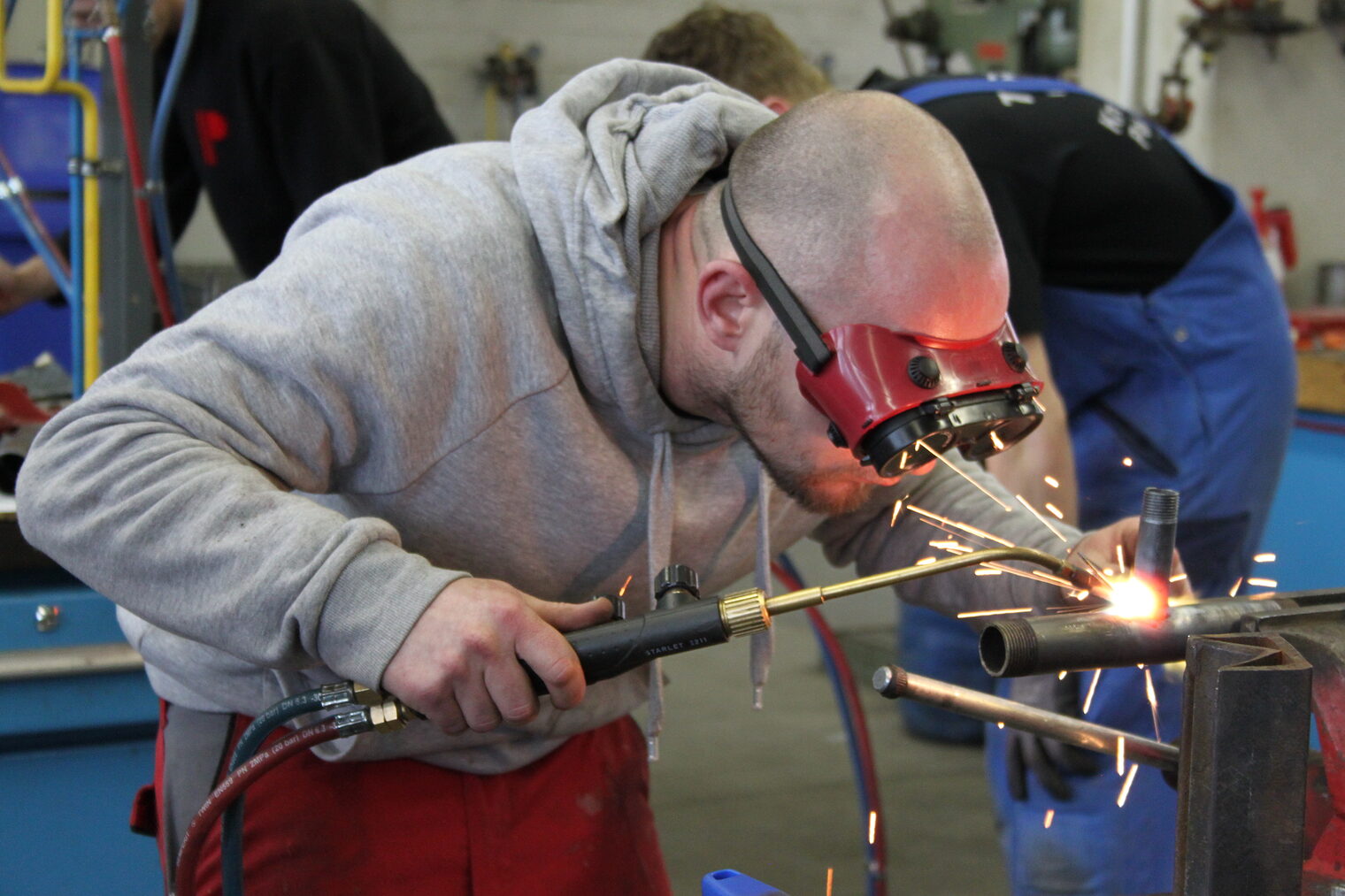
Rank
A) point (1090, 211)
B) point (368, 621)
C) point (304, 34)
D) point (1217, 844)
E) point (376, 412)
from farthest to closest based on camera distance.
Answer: point (304, 34) < point (1090, 211) < point (376, 412) < point (368, 621) < point (1217, 844)

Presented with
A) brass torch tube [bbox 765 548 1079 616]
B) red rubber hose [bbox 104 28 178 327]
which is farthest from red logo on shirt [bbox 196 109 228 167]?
brass torch tube [bbox 765 548 1079 616]

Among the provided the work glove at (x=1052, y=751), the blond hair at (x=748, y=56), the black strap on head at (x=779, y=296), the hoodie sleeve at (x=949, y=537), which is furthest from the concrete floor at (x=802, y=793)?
the black strap on head at (x=779, y=296)

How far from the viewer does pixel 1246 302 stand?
180 centimetres

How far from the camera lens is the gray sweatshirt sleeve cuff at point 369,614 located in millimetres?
942

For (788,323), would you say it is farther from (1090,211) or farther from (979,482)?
(1090,211)

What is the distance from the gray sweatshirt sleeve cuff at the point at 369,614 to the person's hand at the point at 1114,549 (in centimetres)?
65

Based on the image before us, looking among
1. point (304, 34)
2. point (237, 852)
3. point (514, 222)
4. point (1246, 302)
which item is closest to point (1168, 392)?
point (1246, 302)

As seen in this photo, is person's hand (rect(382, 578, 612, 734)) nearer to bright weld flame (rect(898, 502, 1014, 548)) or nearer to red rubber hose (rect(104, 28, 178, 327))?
bright weld flame (rect(898, 502, 1014, 548))

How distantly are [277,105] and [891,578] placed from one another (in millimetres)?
1653

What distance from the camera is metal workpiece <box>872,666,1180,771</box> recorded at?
0.98 meters

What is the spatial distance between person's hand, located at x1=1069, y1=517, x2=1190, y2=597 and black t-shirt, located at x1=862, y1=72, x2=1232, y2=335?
0.43 meters

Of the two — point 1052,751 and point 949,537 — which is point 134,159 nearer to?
point 949,537

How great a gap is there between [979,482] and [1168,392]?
50 cm

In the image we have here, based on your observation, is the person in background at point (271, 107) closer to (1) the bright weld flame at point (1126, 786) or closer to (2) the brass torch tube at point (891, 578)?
(2) the brass torch tube at point (891, 578)
